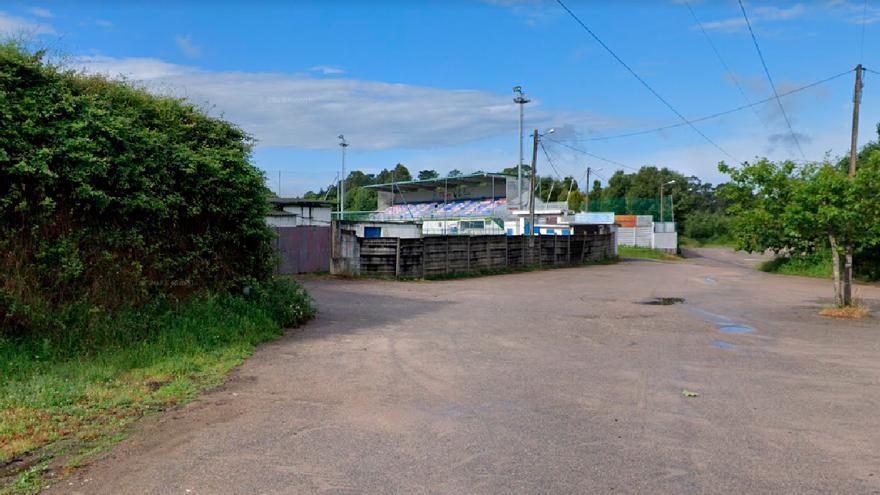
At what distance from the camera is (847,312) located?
47.6 feet

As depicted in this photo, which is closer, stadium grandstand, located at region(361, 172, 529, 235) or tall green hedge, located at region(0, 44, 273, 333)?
tall green hedge, located at region(0, 44, 273, 333)

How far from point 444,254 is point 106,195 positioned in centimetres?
1739

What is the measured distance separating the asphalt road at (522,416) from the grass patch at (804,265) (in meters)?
20.5

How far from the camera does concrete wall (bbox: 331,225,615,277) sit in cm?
2269

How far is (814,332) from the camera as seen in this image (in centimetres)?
1210

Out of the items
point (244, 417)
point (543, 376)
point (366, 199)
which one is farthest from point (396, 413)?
point (366, 199)

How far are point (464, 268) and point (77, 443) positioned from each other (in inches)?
839

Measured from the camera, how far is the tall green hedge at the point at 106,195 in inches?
299

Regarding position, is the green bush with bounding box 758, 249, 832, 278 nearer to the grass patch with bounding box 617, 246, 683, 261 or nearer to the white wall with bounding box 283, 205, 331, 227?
the grass patch with bounding box 617, 246, 683, 261

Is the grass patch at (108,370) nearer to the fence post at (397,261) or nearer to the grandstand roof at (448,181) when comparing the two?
the fence post at (397,261)

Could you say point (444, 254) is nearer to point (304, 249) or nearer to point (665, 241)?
point (304, 249)

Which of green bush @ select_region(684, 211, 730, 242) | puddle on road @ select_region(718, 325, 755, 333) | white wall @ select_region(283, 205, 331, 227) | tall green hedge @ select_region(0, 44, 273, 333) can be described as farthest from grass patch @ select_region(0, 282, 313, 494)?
green bush @ select_region(684, 211, 730, 242)

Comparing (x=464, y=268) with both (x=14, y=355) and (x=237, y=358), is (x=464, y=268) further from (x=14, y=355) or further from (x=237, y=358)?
(x=14, y=355)

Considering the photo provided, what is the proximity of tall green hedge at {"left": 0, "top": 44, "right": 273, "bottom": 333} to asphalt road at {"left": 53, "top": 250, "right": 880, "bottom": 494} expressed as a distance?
2077mm
